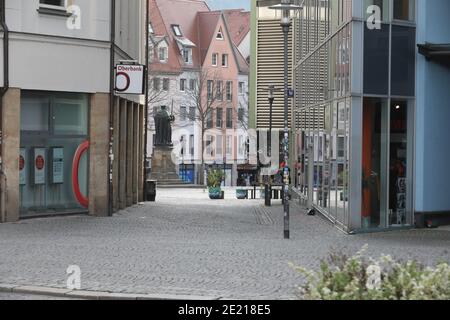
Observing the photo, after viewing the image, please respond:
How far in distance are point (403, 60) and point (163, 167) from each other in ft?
121

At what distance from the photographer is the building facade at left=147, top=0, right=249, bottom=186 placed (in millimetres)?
93562

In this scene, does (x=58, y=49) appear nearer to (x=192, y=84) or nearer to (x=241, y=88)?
(x=192, y=84)

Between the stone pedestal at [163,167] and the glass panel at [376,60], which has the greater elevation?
the glass panel at [376,60]

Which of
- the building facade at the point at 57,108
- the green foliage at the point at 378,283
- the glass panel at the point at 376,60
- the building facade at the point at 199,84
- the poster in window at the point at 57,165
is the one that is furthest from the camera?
the building facade at the point at 199,84

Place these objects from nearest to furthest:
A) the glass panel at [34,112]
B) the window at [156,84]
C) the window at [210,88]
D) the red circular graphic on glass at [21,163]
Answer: the red circular graphic on glass at [21,163] → the glass panel at [34,112] → the window at [156,84] → the window at [210,88]

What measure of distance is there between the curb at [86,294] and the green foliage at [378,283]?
3737 millimetres

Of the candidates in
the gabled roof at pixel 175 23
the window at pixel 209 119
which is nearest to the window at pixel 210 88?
the window at pixel 209 119

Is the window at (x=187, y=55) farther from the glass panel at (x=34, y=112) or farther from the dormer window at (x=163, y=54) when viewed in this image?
the glass panel at (x=34, y=112)

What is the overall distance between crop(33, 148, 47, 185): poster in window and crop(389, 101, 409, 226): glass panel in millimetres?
9084

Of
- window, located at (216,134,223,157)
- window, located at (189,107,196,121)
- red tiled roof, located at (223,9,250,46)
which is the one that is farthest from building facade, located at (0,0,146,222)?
red tiled roof, located at (223,9,250,46)

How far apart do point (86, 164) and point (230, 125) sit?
7633 cm

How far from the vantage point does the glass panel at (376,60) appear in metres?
21.4

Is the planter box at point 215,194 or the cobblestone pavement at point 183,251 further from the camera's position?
the planter box at point 215,194

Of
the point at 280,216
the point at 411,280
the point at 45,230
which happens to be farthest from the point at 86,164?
the point at 411,280
